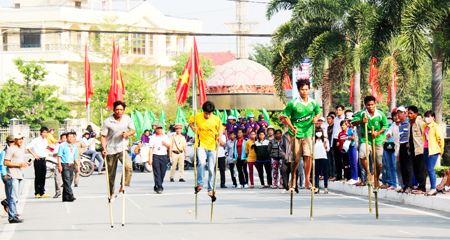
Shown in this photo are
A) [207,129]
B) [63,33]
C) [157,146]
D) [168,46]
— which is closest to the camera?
[207,129]

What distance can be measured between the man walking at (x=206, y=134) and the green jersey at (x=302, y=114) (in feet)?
5.47

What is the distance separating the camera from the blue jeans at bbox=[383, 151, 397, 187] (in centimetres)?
1578

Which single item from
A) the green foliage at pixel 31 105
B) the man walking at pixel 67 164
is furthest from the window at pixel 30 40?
the man walking at pixel 67 164

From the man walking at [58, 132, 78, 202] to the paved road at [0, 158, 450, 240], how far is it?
0.30 metres

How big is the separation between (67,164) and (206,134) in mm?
5370

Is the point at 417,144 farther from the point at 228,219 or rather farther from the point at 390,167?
the point at 228,219

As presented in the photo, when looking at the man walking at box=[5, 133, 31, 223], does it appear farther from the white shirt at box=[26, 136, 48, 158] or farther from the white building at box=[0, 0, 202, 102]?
the white building at box=[0, 0, 202, 102]

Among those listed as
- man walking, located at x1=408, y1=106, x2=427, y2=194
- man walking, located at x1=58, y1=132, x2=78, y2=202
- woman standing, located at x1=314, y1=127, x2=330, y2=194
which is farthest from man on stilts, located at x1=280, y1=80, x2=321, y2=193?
man walking, located at x1=58, y1=132, x2=78, y2=202

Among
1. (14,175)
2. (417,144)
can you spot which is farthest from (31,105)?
(417,144)

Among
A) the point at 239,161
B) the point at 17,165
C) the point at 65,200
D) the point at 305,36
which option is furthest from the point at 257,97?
the point at 17,165

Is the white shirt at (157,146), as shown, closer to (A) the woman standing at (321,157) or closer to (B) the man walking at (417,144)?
(A) the woman standing at (321,157)

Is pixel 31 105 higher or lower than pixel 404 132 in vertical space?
higher

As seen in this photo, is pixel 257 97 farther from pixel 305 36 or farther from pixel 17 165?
pixel 17 165

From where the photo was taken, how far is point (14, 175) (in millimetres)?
14000
